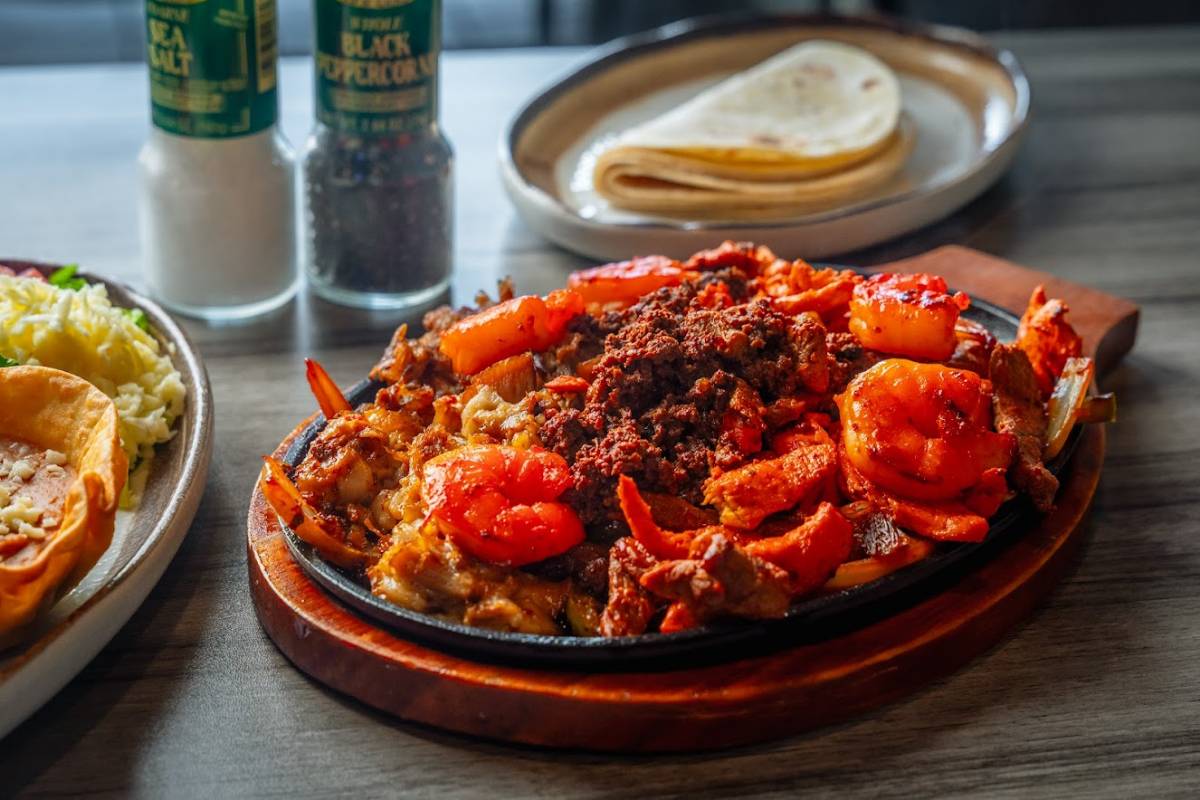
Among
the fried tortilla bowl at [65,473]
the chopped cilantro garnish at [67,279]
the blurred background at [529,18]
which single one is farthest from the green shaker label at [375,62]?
the blurred background at [529,18]

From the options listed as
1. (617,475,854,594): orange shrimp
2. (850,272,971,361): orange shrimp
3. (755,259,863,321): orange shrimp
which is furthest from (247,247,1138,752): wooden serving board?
(755,259,863,321): orange shrimp

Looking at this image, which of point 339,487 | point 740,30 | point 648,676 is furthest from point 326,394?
point 740,30

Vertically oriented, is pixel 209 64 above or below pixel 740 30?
above

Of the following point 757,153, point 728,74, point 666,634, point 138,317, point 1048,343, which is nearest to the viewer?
point 666,634

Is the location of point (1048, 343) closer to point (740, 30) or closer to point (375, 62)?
point (375, 62)

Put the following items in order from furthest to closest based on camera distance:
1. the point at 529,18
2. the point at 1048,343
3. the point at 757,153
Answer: the point at 529,18 < the point at 757,153 < the point at 1048,343

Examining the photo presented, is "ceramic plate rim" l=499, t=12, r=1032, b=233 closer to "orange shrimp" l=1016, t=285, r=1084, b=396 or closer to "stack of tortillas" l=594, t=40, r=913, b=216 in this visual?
"stack of tortillas" l=594, t=40, r=913, b=216

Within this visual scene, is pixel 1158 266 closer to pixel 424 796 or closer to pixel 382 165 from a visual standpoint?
pixel 382 165
